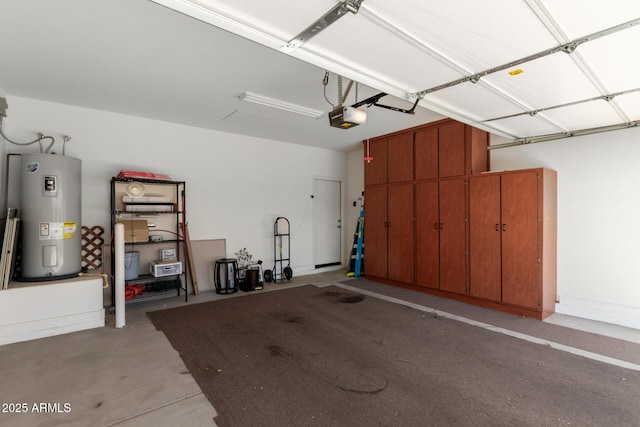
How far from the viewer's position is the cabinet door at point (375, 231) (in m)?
5.84

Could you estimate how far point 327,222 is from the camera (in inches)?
283

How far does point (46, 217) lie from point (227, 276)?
2535 millimetres

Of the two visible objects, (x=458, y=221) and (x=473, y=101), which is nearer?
(x=473, y=101)

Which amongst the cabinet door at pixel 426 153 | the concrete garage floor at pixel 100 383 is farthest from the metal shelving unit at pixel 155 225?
the cabinet door at pixel 426 153

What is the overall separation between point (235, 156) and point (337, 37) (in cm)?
420

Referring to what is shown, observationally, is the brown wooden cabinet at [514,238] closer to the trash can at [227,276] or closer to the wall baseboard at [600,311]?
the wall baseboard at [600,311]

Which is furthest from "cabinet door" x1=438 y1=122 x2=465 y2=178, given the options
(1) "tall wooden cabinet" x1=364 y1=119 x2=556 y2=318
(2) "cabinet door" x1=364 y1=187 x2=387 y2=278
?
(2) "cabinet door" x1=364 y1=187 x2=387 y2=278

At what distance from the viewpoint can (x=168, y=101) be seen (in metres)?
4.06

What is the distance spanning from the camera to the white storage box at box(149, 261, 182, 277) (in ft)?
14.3

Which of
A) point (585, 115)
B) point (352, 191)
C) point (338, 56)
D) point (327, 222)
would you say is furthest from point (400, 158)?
point (338, 56)

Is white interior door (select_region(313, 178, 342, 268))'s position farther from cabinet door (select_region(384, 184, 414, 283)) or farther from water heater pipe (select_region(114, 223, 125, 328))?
water heater pipe (select_region(114, 223, 125, 328))

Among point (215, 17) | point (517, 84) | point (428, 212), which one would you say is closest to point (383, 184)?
point (428, 212)

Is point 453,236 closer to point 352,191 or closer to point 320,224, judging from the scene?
point 352,191

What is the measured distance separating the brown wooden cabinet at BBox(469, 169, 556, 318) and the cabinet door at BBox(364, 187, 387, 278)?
5.44ft
